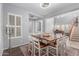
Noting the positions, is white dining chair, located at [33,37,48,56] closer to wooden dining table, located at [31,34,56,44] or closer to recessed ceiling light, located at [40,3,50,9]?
wooden dining table, located at [31,34,56,44]

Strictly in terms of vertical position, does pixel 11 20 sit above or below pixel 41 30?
above

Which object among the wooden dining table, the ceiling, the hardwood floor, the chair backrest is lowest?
the hardwood floor

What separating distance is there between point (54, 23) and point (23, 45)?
2.44 feet

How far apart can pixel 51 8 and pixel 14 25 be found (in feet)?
2.59

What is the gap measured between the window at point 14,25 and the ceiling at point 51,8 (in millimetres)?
251

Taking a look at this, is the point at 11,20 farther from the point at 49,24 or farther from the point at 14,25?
the point at 49,24

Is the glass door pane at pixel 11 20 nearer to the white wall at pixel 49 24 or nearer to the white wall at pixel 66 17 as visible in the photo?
the white wall at pixel 49 24

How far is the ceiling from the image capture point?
1.80 meters

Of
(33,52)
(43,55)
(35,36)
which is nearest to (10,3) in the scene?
(35,36)

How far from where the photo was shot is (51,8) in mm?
1854

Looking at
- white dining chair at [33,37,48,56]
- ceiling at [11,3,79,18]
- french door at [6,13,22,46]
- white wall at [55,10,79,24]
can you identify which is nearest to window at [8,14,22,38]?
french door at [6,13,22,46]

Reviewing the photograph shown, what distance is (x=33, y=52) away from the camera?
1860 millimetres

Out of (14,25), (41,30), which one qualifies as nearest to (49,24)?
(41,30)

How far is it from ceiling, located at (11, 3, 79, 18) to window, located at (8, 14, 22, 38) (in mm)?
251
